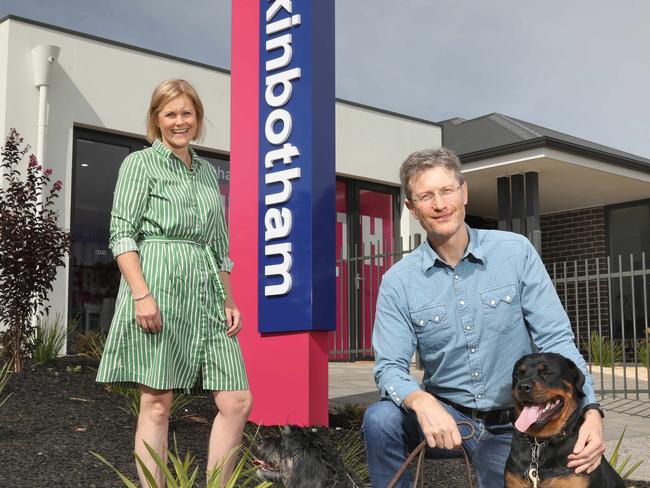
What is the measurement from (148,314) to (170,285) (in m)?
0.19

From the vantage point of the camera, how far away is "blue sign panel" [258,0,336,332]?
18.7 feet

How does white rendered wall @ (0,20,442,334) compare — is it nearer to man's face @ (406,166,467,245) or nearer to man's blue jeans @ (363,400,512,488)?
man's face @ (406,166,467,245)

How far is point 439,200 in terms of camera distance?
9.42 feet

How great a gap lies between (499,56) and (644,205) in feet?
23.6

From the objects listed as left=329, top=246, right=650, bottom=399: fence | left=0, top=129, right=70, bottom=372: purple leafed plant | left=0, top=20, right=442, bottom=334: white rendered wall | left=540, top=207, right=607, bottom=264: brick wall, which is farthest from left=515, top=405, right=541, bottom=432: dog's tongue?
left=540, top=207, right=607, bottom=264: brick wall

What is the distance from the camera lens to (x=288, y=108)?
6000 millimetres

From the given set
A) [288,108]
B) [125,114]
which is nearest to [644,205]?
[125,114]

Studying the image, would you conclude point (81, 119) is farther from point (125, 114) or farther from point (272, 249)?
point (272, 249)

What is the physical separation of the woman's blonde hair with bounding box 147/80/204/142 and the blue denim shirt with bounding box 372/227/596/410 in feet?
4.03

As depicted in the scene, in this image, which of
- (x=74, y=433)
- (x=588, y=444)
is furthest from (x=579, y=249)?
(x=588, y=444)

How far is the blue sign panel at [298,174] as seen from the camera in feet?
18.7

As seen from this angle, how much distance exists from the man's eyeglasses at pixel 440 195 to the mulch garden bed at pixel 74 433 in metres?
2.31

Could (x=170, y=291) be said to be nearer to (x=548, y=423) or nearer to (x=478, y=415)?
(x=478, y=415)

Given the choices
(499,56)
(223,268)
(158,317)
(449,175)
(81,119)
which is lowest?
(158,317)
